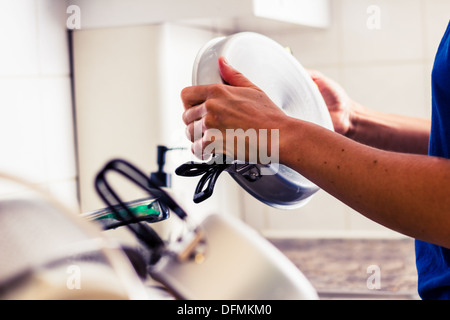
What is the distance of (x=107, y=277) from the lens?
9.4 inches

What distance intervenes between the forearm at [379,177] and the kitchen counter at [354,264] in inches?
16.9

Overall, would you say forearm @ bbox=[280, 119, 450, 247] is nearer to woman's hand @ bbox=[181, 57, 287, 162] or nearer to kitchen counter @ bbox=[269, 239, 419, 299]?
woman's hand @ bbox=[181, 57, 287, 162]

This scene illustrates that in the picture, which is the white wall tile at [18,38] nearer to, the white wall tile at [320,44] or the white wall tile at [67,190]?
the white wall tile at [67,190]

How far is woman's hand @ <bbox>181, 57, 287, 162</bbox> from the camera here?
35 cm

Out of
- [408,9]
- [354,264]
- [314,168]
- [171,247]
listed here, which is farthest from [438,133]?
[408,9]

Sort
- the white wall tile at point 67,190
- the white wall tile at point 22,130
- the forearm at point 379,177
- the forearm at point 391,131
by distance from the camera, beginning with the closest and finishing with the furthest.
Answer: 1. the forearm at point 379,177
2. the forearm at point 391,131
3. the white wall tile at point 22,130
4. the white wall tile at point 67,190

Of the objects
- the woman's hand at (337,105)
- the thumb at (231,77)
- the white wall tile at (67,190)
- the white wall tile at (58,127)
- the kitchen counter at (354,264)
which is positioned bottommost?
the kitchen counter at (354,264)

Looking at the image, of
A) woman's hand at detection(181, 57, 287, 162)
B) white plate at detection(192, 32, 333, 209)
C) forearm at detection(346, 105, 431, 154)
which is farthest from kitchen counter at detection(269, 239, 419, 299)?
woman's hand at detection(181, 57, 287, 162)

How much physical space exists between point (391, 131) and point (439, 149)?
0.67 feet

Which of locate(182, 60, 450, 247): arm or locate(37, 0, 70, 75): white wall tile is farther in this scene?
locate(37, 0, 70, 75): white wall tile

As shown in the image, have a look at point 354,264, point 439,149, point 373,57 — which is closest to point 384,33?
point 373,57

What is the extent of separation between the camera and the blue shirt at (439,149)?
0.35 metres

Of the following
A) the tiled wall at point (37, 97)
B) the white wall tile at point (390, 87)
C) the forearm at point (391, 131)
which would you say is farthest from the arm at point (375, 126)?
the white wall tile at point (390, 87)

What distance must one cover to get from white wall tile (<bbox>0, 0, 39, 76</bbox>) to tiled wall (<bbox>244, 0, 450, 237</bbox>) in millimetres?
488
